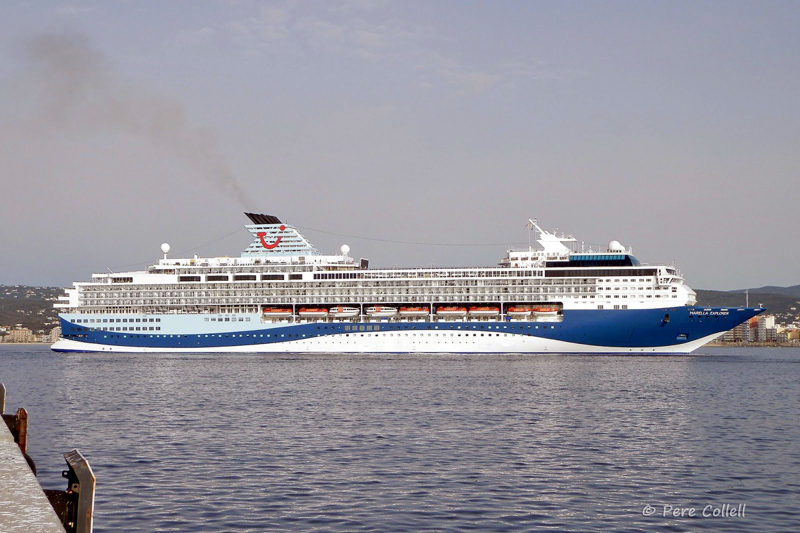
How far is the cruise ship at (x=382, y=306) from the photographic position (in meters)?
75.8

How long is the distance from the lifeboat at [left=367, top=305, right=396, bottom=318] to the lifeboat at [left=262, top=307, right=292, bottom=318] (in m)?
8.01

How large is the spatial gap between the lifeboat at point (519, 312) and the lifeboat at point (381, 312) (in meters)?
10.9

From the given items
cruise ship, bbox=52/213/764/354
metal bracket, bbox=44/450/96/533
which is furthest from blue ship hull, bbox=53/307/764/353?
metal bracket, bbox=44/450/96/533

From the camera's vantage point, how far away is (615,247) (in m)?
80.8

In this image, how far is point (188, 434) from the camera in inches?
1054

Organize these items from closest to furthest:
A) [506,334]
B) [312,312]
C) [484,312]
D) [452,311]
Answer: [506,334], [484,312], [452,311], [312,312]

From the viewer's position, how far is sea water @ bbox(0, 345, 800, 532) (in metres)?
16.5

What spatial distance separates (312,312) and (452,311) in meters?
13.6

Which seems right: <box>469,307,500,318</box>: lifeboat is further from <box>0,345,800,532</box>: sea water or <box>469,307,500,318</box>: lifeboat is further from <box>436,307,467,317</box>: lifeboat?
<box>0,345,800,532</box>: sea water

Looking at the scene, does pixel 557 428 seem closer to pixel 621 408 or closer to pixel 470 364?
pixel 621 408

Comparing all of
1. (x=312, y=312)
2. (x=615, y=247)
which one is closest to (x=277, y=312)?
(x=312, y=312)

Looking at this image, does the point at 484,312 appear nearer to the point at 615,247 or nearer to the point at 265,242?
the point at 615,247

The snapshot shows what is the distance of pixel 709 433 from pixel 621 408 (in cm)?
703

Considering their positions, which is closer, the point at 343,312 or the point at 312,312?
the point at 343,312
